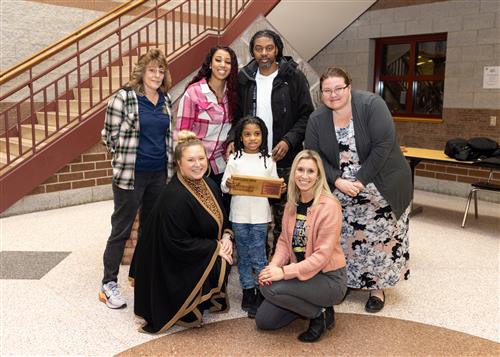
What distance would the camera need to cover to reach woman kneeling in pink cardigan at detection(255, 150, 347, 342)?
8.26ft

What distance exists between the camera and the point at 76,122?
5812mm

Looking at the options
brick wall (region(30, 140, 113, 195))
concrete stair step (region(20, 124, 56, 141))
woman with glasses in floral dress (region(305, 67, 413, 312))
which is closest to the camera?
woman with glasses in floral dress (region(305, 67, 413, 312))

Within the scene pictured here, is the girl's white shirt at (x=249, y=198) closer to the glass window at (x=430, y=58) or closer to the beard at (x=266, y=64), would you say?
the beard at (x=266, y=64)

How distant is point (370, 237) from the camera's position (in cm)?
295

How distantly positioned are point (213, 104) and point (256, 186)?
27.2 inches

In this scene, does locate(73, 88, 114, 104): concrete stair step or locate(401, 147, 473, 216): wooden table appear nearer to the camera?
locate(401, 147, 473, 216): wooden table

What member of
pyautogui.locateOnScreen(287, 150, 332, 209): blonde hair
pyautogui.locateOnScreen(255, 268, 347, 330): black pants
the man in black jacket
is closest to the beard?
the man in black jacket

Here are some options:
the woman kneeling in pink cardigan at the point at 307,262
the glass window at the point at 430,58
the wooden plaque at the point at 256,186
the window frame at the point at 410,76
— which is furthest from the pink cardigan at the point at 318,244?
the glass window at the point at 430,58

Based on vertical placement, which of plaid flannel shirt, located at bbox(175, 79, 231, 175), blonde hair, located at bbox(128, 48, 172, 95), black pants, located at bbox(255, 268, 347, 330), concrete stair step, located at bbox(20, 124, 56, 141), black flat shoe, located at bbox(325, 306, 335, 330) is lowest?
black flat shoe, located at bbox(325, 306, 335, 330)

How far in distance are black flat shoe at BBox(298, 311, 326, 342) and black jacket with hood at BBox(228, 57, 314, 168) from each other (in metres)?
1.00

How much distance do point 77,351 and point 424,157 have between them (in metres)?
3.96

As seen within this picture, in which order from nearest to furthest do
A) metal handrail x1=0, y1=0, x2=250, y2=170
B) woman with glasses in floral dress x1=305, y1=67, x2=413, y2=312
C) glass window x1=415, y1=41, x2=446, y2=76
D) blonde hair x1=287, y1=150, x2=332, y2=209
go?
blonde hair x1=287, y1=150, x2=332, y2=209 → woman with glasses in floral dress x1=305, y1=67, x2=413, y2=312 → metal handrail x1=0, y1=0, x2=250, y2=170 → glass window x1=415, y1=41, x2=446, y2=76

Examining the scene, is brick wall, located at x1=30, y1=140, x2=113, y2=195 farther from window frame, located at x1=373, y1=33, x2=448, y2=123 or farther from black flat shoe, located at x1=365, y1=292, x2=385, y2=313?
window frame, located at x1=373, y1=33, x2=448, y2=123

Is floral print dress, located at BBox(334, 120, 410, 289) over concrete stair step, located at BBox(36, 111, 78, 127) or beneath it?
beneath
